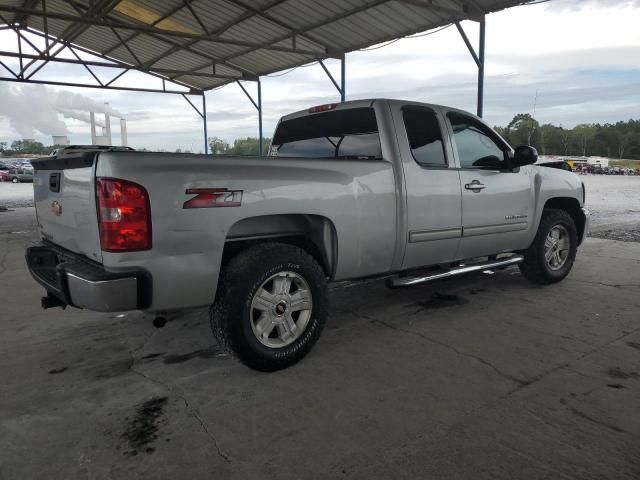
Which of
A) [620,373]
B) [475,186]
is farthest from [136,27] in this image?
[620,373]

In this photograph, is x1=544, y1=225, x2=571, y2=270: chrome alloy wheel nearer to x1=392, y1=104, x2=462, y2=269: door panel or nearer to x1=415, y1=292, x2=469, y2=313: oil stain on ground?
x1=415, y1=292, x2=469, y2=313: oil stain on ground

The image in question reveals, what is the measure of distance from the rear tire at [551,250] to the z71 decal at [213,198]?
11.8 ft

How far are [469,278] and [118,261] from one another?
4409 mm

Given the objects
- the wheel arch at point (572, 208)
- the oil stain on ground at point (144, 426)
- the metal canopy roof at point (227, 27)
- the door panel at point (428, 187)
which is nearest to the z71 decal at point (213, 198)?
the oil stain on ground at point (144, 426)

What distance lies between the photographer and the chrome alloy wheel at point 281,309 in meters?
3.05

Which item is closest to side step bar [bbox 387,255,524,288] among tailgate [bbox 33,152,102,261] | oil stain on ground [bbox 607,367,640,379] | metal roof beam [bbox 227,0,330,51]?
oil stain on ground [bbox 607,367,640,379]

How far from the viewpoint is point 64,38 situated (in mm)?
15039

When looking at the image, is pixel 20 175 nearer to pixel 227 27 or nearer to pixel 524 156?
pixel 227 27

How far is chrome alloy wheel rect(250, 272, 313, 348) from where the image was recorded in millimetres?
3049

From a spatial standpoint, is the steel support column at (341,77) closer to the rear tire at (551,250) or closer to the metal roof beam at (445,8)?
the metal roof beam at (445,8)

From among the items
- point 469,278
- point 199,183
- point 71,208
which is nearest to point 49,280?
point 71,208

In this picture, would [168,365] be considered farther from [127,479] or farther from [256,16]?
[256,16]

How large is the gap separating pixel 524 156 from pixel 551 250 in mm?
1400

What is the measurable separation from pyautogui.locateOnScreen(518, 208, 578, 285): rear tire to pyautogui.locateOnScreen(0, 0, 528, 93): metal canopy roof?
5471 millimetres
